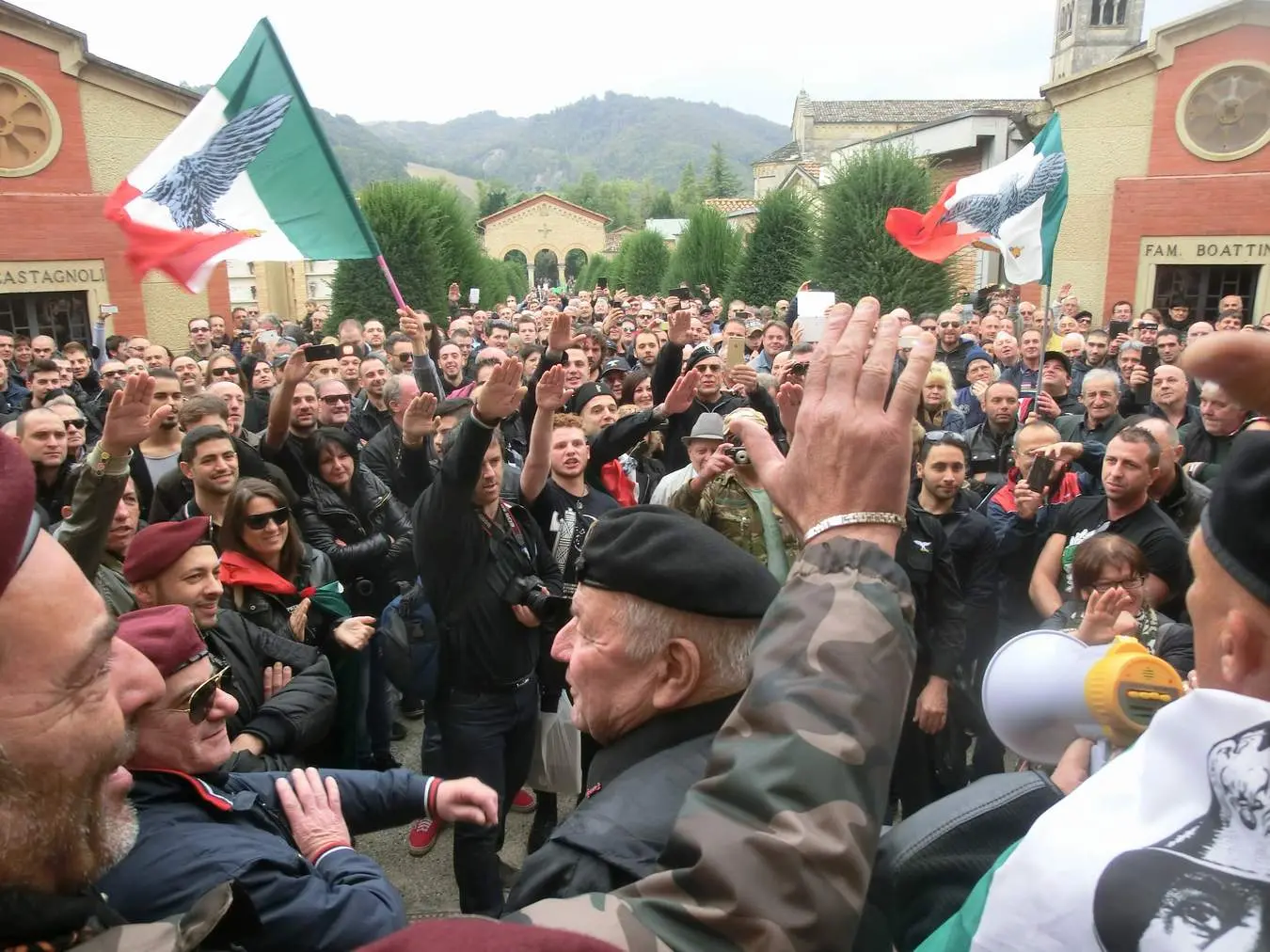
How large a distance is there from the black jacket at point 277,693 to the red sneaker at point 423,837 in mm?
1060

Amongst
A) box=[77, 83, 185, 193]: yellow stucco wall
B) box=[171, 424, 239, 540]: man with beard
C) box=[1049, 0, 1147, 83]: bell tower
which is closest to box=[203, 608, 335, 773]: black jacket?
box=[171, 424, 239, 540]: man with beard

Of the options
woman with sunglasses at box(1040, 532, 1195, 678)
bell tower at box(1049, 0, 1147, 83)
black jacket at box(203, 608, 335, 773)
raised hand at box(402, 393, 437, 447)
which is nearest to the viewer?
black jacket at box(203, 608, 335, 773)

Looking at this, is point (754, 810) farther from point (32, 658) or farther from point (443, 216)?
point (443, 216)

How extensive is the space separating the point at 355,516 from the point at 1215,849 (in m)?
4.58

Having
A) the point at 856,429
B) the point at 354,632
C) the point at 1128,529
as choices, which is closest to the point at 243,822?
the point at 856,429

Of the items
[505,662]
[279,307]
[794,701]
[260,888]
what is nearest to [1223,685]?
[794,701]

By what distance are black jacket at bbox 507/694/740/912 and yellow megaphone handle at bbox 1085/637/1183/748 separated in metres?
0.60

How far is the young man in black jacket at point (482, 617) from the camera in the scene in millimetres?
3322

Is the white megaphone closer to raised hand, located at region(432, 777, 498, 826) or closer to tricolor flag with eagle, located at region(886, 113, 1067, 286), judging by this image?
raised hand, located at region(432, 777, 498, 826)

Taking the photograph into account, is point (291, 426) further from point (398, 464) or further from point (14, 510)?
point (14, 510)

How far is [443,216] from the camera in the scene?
22.0 meters

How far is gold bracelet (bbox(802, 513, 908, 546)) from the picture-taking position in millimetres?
1105

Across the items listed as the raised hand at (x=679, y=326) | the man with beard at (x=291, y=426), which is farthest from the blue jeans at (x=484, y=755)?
the raised hand at (x=679, y=326)

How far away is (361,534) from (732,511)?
2.09 metres
